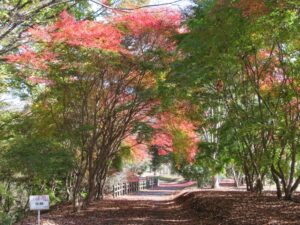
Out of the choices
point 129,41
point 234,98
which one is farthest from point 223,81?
point 129,41

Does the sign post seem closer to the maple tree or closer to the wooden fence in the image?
the maple tree

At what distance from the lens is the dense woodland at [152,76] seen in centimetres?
1055

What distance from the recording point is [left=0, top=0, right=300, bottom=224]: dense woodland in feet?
34.6

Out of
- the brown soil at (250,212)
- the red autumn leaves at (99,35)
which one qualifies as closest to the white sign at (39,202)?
the red autumn leaves at (99,35)

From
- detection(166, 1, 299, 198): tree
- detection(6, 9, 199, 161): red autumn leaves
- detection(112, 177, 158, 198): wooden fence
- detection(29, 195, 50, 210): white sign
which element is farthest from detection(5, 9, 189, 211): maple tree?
detection(112, 177, 158, 198): wooden fence

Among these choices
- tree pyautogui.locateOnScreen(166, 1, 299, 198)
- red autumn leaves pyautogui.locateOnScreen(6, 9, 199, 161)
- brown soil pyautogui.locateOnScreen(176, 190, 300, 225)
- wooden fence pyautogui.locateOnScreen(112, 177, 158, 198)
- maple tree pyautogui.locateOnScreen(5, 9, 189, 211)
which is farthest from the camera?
wooden fence pyautogui.locateOnScreen(112, 177, 158, 198)

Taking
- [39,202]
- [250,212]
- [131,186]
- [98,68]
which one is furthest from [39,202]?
[131,186]

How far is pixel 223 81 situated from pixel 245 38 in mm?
3634

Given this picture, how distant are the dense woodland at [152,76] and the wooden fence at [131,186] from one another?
27.3 ft

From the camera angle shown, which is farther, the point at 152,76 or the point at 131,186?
the point at 131,186

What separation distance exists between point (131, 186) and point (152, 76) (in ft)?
57.8

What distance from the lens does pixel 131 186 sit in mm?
32281

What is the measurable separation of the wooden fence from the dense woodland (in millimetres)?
8323

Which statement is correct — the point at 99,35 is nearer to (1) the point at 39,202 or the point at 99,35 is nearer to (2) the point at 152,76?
(2) the point at 152,76
